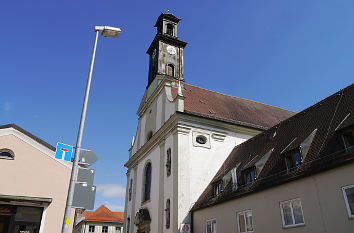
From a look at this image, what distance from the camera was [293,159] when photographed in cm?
1395

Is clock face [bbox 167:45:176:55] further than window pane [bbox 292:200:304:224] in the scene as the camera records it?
Yes

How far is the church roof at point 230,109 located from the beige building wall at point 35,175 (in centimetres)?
1387

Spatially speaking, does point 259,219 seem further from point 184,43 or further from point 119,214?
point 119,214

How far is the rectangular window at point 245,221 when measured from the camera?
48.1ft

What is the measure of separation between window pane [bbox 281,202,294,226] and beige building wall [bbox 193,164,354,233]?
231 millimetres

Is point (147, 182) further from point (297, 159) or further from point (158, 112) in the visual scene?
point (297, 159)

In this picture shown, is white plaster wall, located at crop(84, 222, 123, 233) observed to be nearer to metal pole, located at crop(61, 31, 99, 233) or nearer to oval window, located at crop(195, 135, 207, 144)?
oval window, located at crop(195, 135, 207, 144)

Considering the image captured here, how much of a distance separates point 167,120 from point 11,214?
49.8 feet

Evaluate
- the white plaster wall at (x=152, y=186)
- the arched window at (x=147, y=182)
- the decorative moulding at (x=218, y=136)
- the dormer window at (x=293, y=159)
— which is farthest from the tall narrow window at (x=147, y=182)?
the dormer window at (x=293, y=159)

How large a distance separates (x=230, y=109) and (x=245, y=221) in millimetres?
13884

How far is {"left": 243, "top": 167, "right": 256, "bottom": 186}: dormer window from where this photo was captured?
16.0 meters

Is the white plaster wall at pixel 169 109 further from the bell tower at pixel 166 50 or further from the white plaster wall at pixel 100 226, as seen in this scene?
the white plaster wall at pixel 100 226

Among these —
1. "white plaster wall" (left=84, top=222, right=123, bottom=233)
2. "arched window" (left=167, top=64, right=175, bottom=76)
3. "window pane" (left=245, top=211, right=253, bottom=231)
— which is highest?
"arched window" (left=167, top=64, right=175, bottom=76)

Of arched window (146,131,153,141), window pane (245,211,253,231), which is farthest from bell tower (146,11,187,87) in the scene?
window pane (245,211,253,231)
